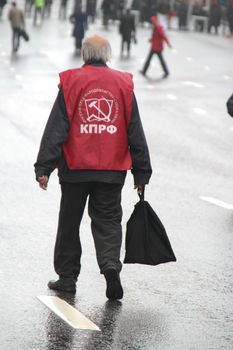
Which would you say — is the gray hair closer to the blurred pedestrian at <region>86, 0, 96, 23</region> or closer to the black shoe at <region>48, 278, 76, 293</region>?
the black shoe at <region>48, 278, 76, 293</region>

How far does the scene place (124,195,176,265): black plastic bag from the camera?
26.4 feet

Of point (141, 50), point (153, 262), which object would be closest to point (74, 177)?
point (153, 262)

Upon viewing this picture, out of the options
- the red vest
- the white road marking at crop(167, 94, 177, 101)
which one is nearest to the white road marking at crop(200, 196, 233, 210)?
the red vest

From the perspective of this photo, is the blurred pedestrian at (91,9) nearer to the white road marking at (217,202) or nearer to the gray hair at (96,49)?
the white road marking at (217,202)

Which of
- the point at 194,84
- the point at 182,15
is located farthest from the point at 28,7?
the point at 194,84

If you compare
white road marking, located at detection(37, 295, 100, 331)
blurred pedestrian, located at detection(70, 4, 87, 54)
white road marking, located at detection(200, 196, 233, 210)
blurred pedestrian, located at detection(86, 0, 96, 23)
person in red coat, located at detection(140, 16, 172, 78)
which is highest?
white road marking, located at detection(37, 295, 100, 331)

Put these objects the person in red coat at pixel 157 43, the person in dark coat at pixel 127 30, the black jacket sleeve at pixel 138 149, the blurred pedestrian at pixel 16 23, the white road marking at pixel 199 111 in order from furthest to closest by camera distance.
→ the person in dark coat at pixel 127 30 < the blurred pedestrian at pixel 16 23 < the person in red coat at pixel 157 43 < the white road marking at pixel 199 111 < the black jacket sleeve at pixel 138 149

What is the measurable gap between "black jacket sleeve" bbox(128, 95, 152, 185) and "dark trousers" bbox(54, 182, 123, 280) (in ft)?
0.52

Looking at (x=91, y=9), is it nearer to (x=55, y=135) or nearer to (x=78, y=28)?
(x=78, y=28)

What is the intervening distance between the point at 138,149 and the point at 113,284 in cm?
87

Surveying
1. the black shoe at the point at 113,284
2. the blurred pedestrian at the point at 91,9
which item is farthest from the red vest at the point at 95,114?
the blurred pedestrian at the point at 91,9

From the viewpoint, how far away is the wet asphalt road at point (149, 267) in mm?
7086

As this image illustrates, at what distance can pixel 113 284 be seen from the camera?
7.88m

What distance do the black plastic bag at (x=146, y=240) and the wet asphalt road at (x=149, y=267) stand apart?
0.87 ft
